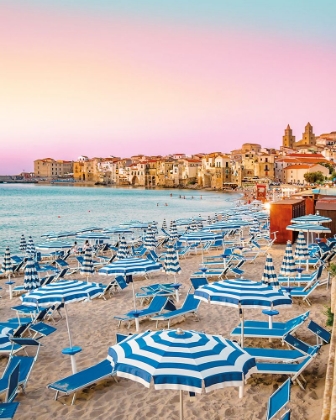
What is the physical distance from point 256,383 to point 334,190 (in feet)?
56.7

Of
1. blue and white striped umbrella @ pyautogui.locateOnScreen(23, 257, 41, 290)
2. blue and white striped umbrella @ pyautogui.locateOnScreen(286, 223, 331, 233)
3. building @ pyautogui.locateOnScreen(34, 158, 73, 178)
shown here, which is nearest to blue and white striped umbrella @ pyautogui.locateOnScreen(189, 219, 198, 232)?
blue and white striped umbrella @ pyautogui.locateOnScreen(286, 223, 331, 233)

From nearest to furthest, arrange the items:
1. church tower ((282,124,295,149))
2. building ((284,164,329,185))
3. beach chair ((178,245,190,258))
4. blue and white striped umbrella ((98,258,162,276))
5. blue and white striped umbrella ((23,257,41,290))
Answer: blue and white striped umbrella ((98,258,162,276))
blue and white striped umbrella ((23,257,41,290))
beach chair ((178,245,190,258))
building ((284,164,329,185))
church tower ((282,124,295,149))

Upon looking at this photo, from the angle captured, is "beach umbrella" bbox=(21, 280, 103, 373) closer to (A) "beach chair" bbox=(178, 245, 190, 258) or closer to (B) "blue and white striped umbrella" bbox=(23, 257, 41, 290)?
(B) "blue and white striped umbrella" bbox=(23, 257, 41, 290)

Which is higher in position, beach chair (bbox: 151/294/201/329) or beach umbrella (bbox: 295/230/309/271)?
beach umbrella (bbox: 295/230/309/271)

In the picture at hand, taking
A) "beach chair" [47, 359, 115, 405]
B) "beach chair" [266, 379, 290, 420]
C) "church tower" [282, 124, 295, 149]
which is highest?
"church tower" [282, 124, 295, 149]

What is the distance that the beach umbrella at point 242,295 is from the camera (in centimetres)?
504

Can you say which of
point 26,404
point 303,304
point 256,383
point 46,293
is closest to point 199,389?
point 256,383

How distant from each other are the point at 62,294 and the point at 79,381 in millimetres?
1304

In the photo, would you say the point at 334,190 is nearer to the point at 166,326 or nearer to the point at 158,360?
the point at 166,326

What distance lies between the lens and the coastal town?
301ft

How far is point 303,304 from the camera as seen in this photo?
8164 mm

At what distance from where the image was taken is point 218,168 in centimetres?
10506

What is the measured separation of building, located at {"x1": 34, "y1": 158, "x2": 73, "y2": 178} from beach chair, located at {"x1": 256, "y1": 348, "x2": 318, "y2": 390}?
174368 mm

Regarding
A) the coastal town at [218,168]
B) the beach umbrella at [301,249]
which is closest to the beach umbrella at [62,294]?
the beach umbrella at [301,249]
